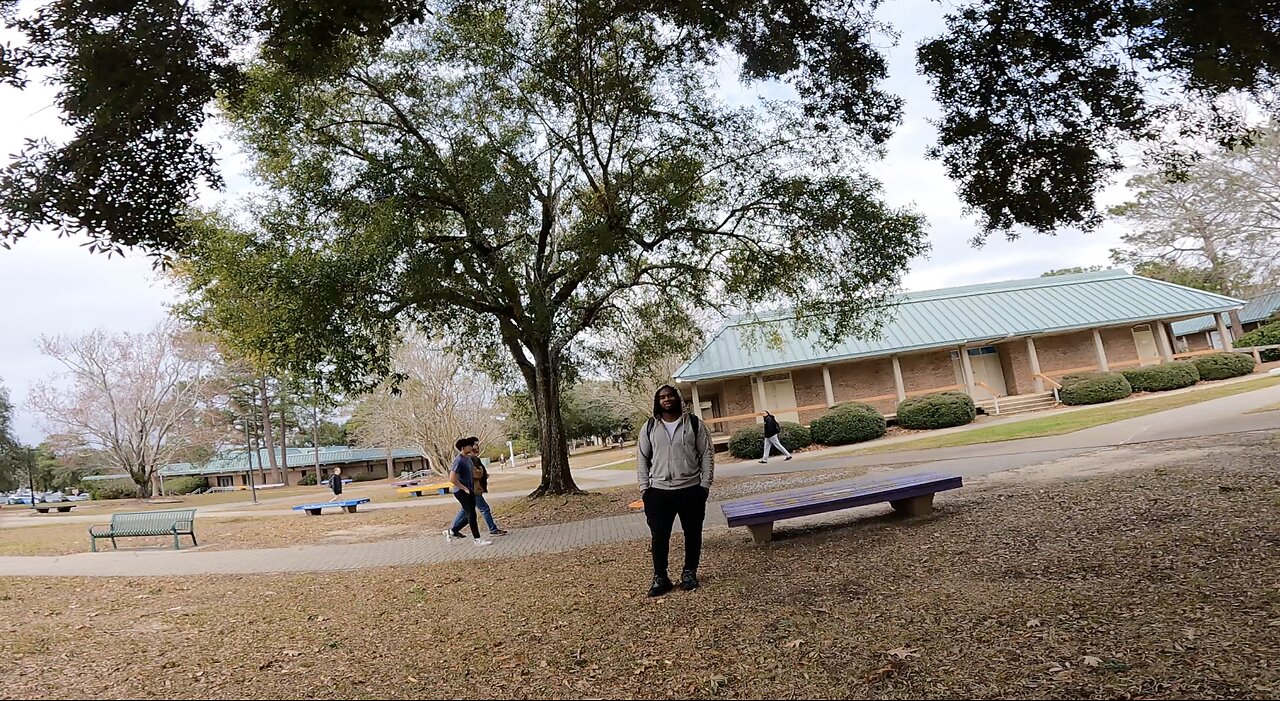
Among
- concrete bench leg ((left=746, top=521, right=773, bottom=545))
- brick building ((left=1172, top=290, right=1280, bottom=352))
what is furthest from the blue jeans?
brick building ((left=1172, top=290, right=1280, bottom=352))

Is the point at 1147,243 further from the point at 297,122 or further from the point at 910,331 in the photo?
the point at 297,122

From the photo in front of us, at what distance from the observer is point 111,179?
545 cm

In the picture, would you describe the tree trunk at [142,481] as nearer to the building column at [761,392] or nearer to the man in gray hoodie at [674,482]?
the building column at [761,392]

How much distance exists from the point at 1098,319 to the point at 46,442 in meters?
55.4

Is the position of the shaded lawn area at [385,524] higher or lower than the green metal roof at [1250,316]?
lower

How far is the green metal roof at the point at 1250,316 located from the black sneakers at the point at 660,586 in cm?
4800

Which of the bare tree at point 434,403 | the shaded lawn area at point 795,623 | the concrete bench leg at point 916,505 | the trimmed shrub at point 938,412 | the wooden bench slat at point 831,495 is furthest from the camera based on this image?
the bare tree at point 434,403

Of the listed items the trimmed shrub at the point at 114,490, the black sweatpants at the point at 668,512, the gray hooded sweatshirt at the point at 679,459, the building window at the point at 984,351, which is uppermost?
the building window at the point at 984,351

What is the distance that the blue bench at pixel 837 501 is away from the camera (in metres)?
7.27

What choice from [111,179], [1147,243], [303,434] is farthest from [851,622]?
[303,434]

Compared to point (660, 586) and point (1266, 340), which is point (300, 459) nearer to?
point (660, 586)

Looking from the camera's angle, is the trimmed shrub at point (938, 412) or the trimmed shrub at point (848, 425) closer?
the trimmed shrub at point (848, 425)

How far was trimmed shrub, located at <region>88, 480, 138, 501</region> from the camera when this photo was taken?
45622mm

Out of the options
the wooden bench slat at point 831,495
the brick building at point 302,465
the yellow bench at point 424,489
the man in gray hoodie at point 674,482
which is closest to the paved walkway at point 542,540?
the wooden bench slat at point 831,495
